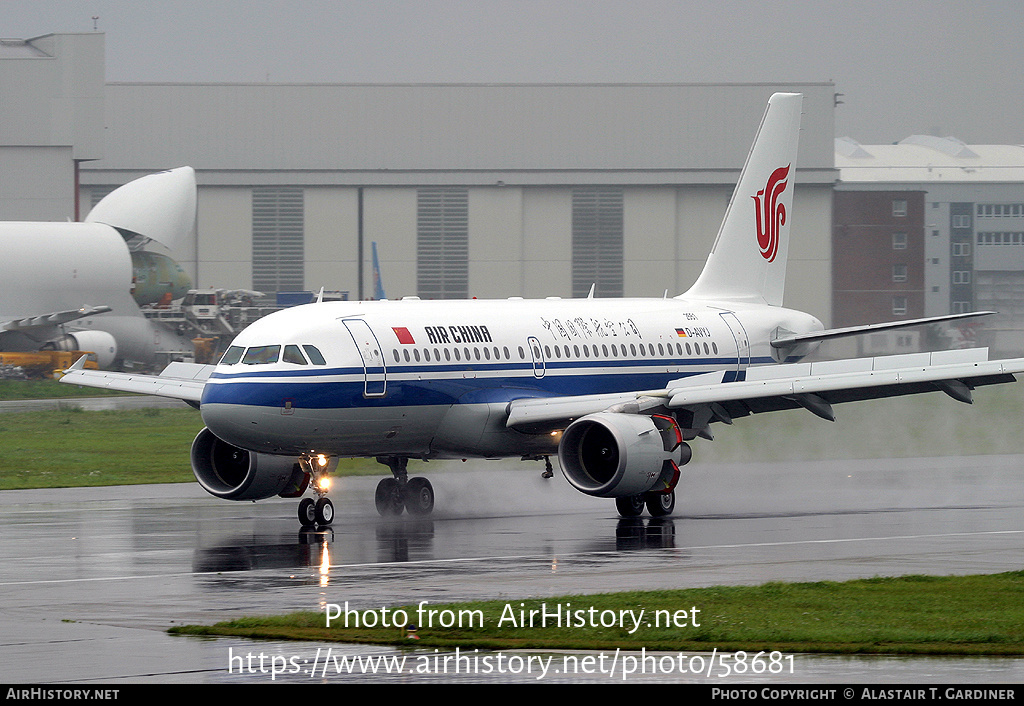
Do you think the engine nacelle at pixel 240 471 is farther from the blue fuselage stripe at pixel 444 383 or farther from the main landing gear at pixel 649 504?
the main landing gear at pixel 649 504

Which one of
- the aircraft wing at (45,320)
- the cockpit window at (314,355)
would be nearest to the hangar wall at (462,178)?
the aircraft wing at (45,320)

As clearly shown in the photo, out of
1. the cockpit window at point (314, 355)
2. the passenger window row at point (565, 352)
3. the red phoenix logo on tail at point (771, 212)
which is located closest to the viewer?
the cockpit window at point (314, 355)

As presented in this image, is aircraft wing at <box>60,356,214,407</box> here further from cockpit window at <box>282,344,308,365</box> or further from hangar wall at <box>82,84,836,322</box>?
hangar wall at <box>82,84,836,322</box>

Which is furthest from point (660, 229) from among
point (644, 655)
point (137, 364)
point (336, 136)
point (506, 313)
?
point (644, 655)

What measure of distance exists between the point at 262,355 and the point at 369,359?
205cm

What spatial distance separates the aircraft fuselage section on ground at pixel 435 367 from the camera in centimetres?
2900

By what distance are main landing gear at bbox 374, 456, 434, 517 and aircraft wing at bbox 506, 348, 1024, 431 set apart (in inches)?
104

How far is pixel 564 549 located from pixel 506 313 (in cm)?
917

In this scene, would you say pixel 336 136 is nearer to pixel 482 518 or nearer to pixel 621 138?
pixel 621 138

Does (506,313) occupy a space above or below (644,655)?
above

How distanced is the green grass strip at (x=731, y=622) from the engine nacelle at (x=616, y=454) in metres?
8.81

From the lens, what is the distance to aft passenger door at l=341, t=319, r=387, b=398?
2997 centimetres

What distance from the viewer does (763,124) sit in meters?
41.0

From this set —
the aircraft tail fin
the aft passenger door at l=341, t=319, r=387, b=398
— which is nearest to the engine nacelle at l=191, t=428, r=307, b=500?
the aft passenger door at l=341, t=319, r=387, b=398
